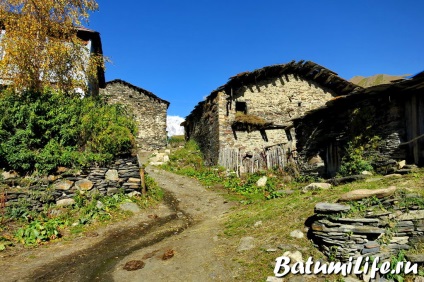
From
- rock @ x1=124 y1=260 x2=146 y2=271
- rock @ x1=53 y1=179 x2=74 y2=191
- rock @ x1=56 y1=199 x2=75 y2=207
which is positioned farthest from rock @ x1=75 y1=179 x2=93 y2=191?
rock @ x1=124 y1=260 x2=146 y2=271

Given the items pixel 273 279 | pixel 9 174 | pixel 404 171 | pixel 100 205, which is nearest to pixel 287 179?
pixel 404 171

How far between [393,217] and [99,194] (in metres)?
8.58

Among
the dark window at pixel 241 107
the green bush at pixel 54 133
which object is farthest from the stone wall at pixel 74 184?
the dark window at pixel 241 107

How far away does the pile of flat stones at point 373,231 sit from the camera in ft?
17.4

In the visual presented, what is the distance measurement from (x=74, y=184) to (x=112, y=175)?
4.21ft

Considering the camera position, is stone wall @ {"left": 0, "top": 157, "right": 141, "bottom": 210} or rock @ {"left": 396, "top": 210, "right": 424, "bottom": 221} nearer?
rock @ {"left": 396, "top": 210, "right": 424, "bottom": 221}

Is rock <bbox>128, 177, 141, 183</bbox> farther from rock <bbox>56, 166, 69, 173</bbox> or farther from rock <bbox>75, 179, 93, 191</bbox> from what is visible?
rock <bbox>56, 166, 69, 173</bbox>

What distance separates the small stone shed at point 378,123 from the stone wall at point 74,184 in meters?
8.11

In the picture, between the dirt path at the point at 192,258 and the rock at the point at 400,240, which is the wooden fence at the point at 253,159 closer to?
the dirt path at the point at 192,258

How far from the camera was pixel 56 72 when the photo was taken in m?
12.3

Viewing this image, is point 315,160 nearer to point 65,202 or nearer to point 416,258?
point 416,258

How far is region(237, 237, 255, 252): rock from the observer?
6113 mm

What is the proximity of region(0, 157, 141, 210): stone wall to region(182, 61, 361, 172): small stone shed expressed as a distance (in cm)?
806

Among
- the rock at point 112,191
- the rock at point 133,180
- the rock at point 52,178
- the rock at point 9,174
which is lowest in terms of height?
the rock at point 112,191
